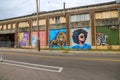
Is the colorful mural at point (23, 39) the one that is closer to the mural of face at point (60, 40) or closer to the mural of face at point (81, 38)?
the mural of face at point (60, 40)

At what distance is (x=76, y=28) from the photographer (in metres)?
40.3

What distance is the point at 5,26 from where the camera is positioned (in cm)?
5675

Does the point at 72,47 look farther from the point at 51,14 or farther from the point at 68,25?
the point at 51,14

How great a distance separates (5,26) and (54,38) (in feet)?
61.8

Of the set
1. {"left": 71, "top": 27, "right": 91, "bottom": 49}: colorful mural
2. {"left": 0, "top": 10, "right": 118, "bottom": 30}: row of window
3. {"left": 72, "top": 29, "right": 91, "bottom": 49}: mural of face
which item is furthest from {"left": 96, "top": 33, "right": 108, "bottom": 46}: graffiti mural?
{"left": 0, "top": 10, "right": 118, "bottom": 30}: row of window

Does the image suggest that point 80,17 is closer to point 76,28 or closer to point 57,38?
point 76,28

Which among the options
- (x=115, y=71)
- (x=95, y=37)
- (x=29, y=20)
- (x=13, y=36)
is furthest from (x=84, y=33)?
(x=115, y=71)

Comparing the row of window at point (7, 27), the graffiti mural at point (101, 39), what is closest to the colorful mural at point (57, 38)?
the graffiti mural at point (101, 39)

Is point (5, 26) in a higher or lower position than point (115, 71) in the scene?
higher

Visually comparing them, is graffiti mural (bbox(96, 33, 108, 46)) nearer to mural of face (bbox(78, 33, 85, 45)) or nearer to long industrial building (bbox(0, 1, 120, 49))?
long industrial building (bbox(0, 1, 120, 49))

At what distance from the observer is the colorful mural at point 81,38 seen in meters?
38.5

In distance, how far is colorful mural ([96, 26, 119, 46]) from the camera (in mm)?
35719

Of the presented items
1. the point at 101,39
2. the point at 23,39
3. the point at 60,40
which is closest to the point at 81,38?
the point at 101,39

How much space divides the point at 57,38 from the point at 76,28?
509 cm
